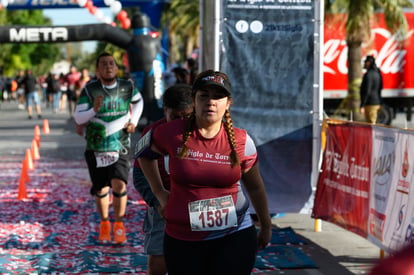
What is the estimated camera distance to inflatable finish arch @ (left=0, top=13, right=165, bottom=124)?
20.6 meters

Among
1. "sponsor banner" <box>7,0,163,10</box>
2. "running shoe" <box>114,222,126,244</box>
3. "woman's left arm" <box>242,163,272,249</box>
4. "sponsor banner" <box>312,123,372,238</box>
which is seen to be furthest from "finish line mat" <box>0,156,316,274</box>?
"sponsor banner" <box>7,0,163,10</box>

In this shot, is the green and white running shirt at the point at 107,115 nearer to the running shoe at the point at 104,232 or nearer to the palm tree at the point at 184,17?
the running shoe at the point at 104,232

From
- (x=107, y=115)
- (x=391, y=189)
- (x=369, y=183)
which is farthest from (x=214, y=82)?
(x=107, y=115)

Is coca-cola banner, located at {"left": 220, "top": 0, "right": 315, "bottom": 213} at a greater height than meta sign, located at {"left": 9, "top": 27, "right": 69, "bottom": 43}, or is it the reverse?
meta sign, located at {"left": 9, "top": 27, "right": 69, "bottom": 43}

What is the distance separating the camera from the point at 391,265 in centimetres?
115

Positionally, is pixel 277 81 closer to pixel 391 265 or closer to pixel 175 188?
pixel 175 188

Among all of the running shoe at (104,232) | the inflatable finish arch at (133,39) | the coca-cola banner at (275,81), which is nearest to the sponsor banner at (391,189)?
the coca-cola banner at (275,81)

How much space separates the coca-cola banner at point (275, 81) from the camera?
27.3 feet

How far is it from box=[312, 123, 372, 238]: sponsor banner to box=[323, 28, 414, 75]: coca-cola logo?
1915 cm

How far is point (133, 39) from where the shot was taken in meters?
21.9

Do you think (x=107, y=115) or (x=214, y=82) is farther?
(x=107, y=115)

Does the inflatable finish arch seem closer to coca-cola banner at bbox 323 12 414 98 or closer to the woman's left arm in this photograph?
coca-cola banner at bbox 323 12 414 98

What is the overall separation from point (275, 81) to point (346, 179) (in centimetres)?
142

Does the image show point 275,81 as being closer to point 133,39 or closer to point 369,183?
point 369,183
